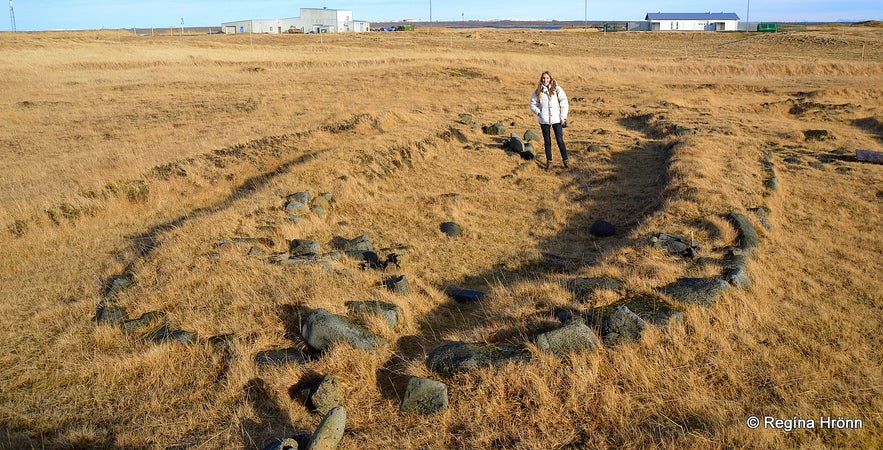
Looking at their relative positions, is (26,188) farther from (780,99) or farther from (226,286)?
(780,99)

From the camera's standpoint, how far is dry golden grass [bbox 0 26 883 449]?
4.93 metres

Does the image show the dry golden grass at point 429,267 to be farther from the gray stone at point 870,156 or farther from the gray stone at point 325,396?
the gray stone at point 870,156

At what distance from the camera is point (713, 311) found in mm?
6141

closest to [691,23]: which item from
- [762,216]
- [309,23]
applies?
[309,23]

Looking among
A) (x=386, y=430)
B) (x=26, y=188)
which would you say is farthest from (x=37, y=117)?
(x=386, y=430)

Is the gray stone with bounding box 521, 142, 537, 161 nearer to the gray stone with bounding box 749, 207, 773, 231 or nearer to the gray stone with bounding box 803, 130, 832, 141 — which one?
the gray stone with bounding box 749, 207, 773, 231

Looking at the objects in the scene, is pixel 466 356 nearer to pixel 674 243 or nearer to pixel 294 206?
pixel 674 243

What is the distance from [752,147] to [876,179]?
3165mm

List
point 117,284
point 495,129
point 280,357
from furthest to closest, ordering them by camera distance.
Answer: point 495,129 < point 117,284 < point 280,357

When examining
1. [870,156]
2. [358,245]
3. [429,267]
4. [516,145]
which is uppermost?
[516,145]

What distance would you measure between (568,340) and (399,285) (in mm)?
2848

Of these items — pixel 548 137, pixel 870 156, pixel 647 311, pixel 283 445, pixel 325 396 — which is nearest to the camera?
pixel 283 445

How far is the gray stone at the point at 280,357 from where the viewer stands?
19.3 ft

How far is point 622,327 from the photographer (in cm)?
571
